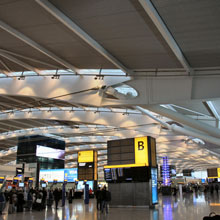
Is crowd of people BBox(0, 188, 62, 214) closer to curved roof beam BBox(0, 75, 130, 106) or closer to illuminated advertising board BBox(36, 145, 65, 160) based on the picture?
curved roof beam BBox(0, 75, 130, 106)

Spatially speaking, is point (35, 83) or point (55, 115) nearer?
point (35, 83)

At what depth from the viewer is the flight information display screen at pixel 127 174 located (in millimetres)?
19656

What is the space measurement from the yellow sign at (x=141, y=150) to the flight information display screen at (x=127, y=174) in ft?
2.85

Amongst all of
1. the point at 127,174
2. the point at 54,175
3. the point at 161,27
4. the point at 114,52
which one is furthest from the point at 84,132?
the point at 161,27

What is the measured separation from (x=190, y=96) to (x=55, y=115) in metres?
16.4

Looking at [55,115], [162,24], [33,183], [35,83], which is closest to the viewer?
[162,24]

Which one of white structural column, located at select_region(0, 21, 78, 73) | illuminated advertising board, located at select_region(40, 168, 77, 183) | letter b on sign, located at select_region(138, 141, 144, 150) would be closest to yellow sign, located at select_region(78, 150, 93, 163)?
illuminated advertising board, located at select_region(40, 168, 77, 183)

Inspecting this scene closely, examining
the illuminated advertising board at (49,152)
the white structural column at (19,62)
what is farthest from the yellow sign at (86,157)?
the white structural column at (19,62)

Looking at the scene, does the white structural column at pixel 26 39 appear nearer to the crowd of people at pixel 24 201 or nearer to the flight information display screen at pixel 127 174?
the crowd of people at pixel 24 201

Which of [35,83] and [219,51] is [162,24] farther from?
[35,83]

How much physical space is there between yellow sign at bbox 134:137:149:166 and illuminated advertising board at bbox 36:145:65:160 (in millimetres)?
23343

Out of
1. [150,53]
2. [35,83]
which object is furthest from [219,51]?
[35,83]

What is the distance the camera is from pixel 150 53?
41.3 ft

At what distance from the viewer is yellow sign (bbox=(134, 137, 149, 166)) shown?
2060cm
